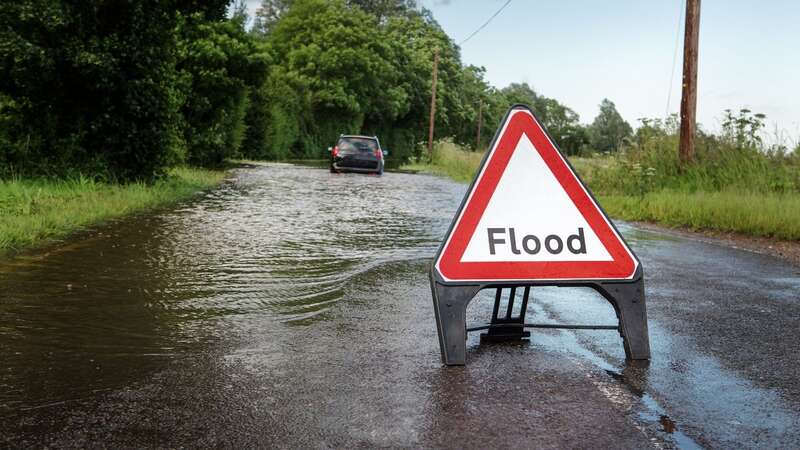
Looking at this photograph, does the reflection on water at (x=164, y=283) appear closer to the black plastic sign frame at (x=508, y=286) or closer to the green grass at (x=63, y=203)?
the green grass at (x=63, y=203)

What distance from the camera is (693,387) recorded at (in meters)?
4.19

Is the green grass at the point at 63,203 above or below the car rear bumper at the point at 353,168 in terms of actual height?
above

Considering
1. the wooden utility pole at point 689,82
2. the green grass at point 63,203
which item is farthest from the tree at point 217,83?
the wooden utility pole at point 689,82

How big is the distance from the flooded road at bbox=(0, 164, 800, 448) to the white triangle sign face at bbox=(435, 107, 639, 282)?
0.52 m

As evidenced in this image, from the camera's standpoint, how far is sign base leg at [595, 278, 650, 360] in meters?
4.74

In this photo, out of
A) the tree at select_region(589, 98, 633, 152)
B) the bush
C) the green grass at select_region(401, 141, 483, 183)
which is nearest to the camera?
the bush

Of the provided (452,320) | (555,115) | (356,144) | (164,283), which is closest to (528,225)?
(452,320)

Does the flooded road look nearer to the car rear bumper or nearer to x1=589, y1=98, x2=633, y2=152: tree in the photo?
the car rear bumper

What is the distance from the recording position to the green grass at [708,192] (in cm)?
1232

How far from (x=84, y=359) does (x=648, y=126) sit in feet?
60.2

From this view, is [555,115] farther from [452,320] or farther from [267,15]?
[452,320]

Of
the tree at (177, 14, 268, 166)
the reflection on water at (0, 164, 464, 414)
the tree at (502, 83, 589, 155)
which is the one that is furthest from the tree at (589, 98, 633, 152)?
the reflection on water at (0, 164, 464, 414)

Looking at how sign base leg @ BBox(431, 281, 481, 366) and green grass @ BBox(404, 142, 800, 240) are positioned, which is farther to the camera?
green grass @ BBox(404, 142, 800, 240)

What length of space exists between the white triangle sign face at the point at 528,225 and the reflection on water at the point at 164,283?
1.51 m
